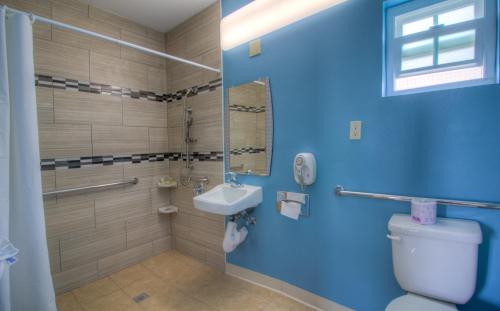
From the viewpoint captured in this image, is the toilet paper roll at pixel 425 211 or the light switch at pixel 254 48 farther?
the light switch at pixel 254 48

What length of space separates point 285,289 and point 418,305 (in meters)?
0.99

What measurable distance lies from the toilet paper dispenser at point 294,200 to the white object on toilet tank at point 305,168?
0.46 feet

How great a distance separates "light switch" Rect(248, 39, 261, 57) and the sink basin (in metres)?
1.11

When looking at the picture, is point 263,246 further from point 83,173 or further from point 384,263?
point 83,173

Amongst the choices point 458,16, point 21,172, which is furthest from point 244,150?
point 458,16

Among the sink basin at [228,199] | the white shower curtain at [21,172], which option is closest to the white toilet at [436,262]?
the sink basin at [228,199]

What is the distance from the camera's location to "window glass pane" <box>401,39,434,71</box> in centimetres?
132

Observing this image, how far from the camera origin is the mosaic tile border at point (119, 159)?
1966 mm

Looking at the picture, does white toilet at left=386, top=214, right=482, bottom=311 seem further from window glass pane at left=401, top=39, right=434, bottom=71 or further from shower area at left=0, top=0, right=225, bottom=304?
shower area at left=0, top=0, right=225, bottom=304

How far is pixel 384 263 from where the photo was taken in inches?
55.7

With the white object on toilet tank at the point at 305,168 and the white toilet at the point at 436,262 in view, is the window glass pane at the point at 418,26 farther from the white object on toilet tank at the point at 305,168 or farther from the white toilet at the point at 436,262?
the white toilet at the point at 436,262

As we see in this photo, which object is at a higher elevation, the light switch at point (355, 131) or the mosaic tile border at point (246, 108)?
the mosaic tile border at point (246, 108)

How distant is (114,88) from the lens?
2309mm

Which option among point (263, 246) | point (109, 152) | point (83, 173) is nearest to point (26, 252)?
point (83, 173)
